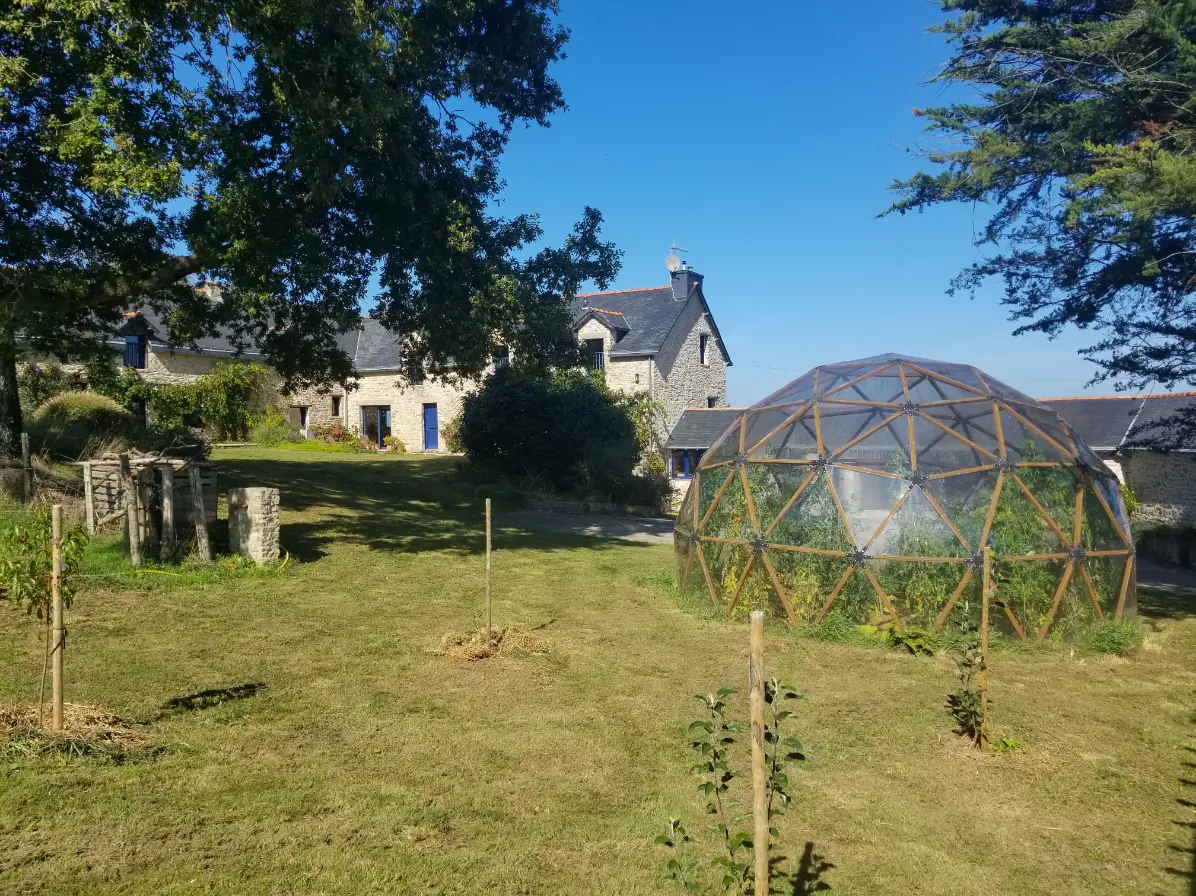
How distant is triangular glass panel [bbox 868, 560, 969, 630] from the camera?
9.38m

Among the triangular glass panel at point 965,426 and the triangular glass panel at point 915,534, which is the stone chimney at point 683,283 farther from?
the triangular glass panel at point 915,534

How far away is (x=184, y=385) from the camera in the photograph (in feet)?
103

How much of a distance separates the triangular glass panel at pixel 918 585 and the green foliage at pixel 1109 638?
5.60ft

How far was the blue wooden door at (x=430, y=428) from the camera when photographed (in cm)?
3509

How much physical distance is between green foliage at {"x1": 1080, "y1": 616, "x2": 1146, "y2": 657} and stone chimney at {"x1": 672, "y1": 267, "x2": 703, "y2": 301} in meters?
25.0

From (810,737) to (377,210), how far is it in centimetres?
1149

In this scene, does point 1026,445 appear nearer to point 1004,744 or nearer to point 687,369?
point 1004,744

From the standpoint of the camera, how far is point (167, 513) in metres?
11.4

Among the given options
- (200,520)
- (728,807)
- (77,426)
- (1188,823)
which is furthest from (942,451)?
(77,426)

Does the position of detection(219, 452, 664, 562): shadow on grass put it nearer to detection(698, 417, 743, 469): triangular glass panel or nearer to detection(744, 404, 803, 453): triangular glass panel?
detection(698, 417, 743, 469): triangular glass panel

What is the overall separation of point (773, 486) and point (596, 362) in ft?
67.2

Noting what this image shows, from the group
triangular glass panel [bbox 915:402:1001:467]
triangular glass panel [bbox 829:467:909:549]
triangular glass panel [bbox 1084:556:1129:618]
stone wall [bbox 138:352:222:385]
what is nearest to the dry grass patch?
triangular glass panel [bbox 829:467:909:549]

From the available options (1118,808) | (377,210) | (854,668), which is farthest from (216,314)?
(1118,808)

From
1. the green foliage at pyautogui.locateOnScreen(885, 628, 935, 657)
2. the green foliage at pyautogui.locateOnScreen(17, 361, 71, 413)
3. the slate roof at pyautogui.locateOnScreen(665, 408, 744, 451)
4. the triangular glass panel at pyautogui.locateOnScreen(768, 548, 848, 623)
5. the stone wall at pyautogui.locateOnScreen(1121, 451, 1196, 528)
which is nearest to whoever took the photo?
the green foliage at pyautogui.locateOnScreen(885, 628, 935, 657)
